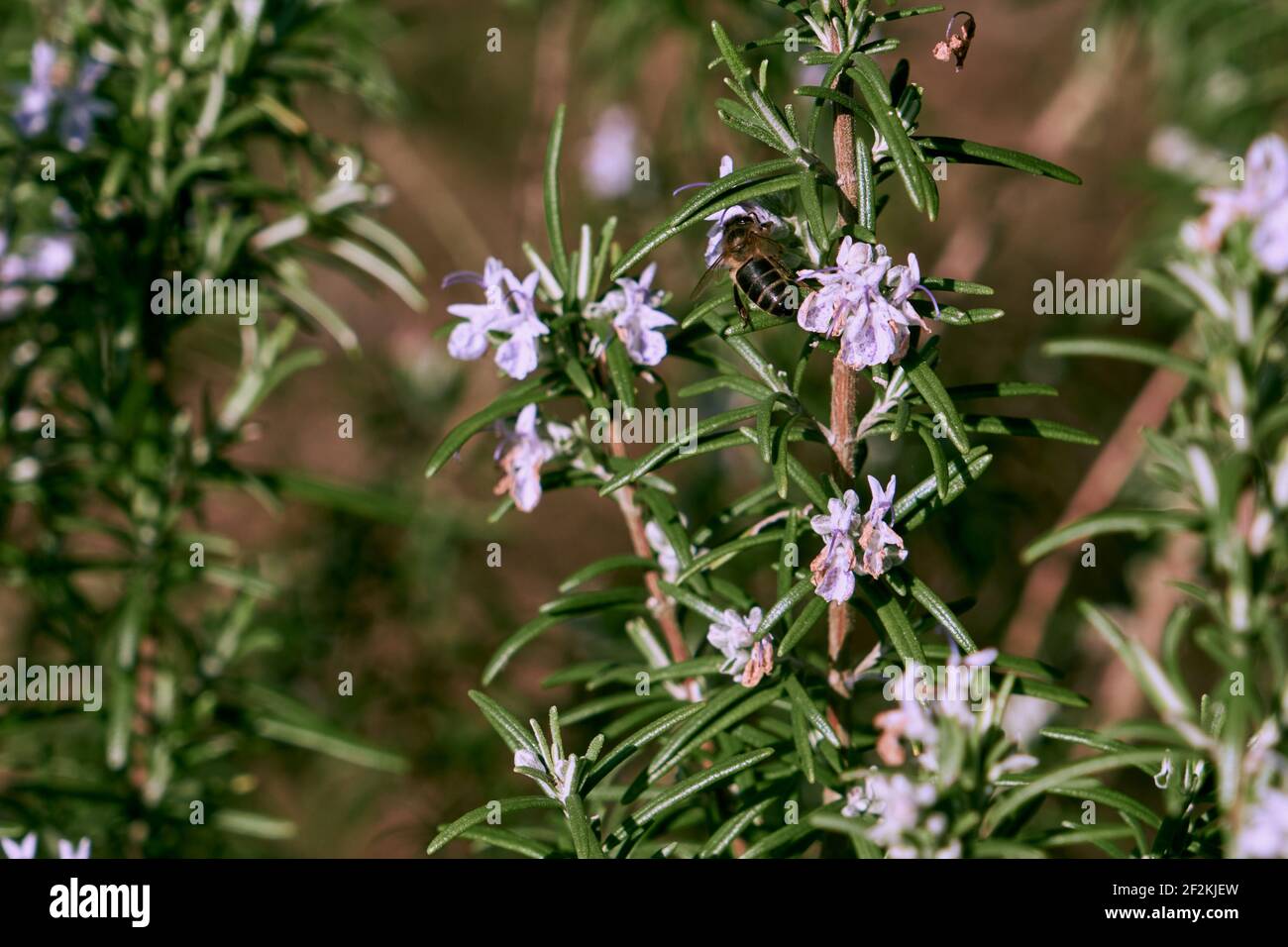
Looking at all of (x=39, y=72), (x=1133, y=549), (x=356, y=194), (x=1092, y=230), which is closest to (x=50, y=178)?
(x=39, y=72)

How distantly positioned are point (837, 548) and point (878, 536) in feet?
0.14

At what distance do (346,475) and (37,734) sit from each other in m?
2.16

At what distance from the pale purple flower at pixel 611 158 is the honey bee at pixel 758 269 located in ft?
8.70

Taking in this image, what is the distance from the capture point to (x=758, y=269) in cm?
110

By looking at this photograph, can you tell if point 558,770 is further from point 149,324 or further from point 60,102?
point 60,102

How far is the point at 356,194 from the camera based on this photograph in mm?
1747

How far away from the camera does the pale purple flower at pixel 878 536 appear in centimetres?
99

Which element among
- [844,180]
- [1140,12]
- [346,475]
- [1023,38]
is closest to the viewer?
[844,180]
